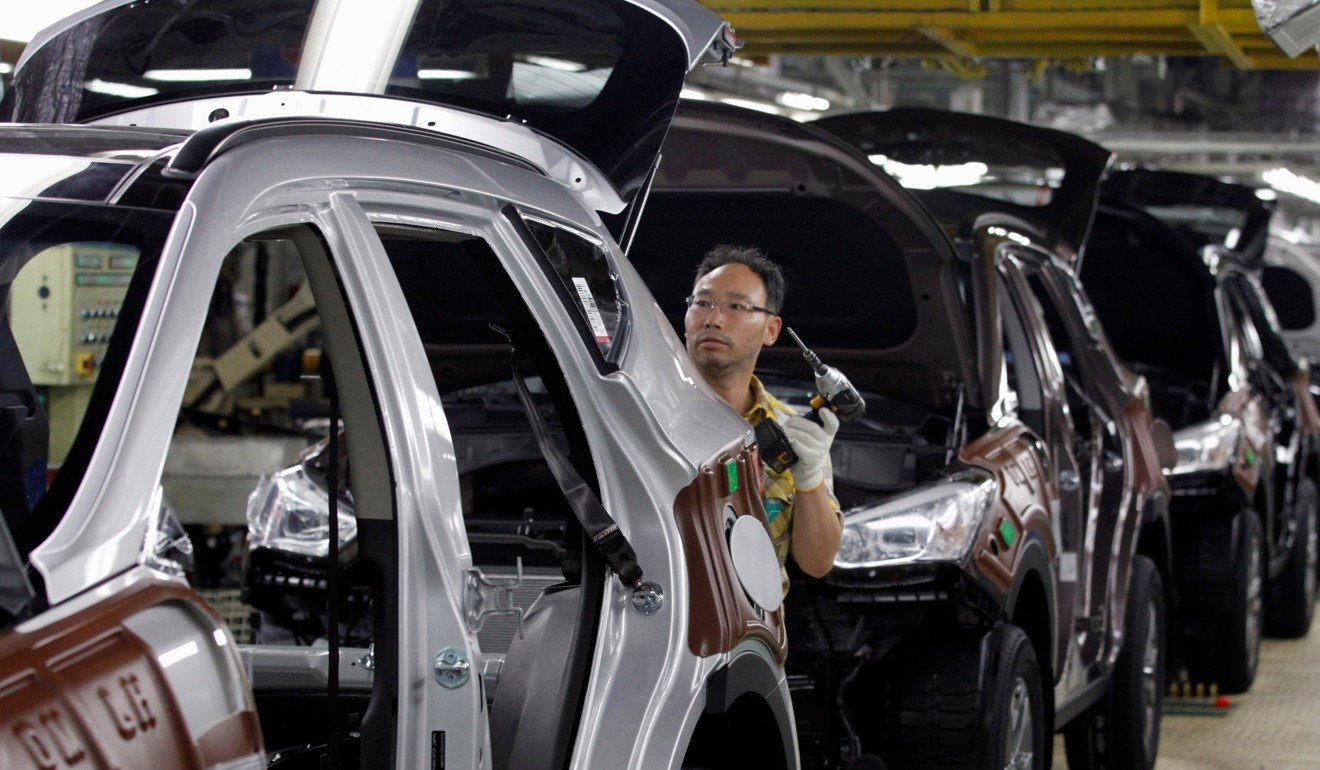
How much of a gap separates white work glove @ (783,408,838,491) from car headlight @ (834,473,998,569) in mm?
744

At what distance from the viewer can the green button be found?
15.1 ft

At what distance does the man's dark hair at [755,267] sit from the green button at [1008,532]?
1.05 metres

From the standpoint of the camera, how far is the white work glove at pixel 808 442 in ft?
11.9

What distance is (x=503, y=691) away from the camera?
114 inches

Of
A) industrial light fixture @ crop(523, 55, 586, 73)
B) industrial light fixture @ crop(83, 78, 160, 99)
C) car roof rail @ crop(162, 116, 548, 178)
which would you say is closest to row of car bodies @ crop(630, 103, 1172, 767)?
industrial light fixture @ crop(523, 55, 586, 73)

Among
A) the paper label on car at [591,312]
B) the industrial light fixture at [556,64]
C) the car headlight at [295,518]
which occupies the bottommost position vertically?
the car headlight at [295,518]

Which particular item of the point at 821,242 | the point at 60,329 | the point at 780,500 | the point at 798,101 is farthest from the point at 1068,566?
the point at 798,101

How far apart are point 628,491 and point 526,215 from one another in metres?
0.47

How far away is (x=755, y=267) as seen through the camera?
3.94 meters

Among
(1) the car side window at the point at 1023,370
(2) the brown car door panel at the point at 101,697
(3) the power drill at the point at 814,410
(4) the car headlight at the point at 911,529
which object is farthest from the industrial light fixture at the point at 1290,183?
(2) the brown car door panel at the point at 101,697

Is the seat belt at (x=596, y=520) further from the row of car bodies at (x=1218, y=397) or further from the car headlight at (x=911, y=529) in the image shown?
the row of car bodies at (x=1218, y=397)

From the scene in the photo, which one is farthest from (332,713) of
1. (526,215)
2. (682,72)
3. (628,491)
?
(682,72)

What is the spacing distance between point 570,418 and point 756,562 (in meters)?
0.53

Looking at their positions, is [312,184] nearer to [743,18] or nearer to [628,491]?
[628,491]
